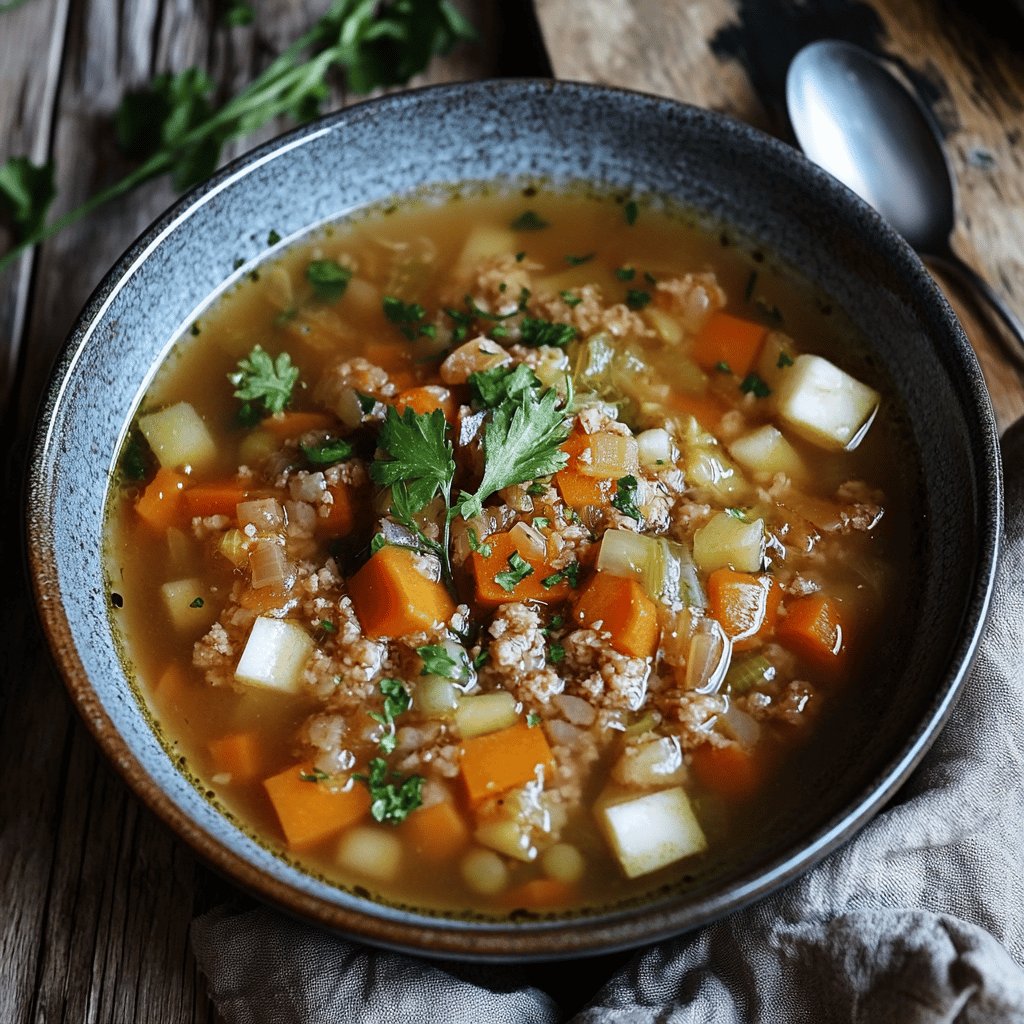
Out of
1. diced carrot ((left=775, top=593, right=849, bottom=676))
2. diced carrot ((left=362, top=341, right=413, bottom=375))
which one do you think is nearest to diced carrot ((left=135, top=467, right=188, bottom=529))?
diced carrot ((left=362, top=341, right=413, bottom=375))

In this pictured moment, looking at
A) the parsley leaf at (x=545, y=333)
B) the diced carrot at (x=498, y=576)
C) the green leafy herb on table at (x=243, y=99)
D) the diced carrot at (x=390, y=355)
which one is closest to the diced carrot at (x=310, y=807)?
the diced carrot at (x=498, y=576)

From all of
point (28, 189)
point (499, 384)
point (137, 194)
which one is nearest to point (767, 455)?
point (499, 384)

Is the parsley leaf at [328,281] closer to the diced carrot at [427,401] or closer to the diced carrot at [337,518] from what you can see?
the diced carrot at [427,401]

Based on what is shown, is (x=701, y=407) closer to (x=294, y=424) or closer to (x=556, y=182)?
(x=556, y=182)

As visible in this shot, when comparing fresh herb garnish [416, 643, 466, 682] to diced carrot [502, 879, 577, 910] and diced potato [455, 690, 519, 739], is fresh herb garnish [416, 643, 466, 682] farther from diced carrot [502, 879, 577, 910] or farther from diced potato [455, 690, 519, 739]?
diced carrot [502, 879, 577, 910]

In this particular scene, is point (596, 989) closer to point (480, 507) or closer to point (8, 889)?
point (480, 507)

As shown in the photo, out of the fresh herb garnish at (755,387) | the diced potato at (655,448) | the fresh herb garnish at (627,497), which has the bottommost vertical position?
the fresh herb garnish at (627,497)
